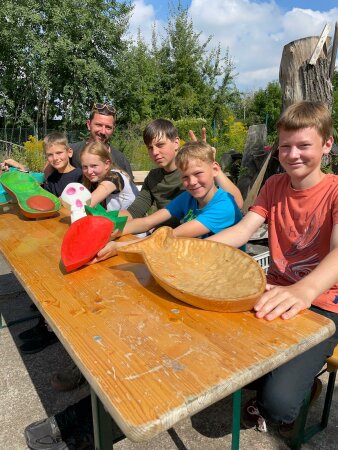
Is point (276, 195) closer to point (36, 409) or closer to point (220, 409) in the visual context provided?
point (220, 409)

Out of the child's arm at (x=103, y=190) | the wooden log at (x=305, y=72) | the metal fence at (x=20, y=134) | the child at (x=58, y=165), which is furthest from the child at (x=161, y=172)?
the metal fence at (x=20, y=134)

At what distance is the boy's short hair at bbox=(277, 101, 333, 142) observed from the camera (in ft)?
4.46

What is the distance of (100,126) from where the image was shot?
10.3 ft

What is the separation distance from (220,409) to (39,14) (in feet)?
55.2

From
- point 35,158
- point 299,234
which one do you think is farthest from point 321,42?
point 35,158

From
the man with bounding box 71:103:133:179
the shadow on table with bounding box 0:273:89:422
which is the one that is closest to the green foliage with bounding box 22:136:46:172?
the man with bounding box 71:103:133:179

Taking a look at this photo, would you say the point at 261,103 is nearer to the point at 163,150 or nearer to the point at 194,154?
the point at 163,150

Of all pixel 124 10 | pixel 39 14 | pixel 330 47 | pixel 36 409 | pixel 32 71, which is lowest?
pixel 36 409

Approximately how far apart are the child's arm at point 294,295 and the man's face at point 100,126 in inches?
96.9

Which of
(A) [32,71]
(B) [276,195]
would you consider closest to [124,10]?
(A) [32,71]

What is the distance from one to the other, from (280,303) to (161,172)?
173 centimetres

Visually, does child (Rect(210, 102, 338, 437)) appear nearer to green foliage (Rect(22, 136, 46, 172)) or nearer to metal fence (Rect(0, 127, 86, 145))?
green foliage (Rect(22, 136, 46, 172))

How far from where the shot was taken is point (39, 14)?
1450cm

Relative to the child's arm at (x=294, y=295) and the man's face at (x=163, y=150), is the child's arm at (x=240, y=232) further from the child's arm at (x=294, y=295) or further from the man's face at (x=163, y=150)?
the man's face at (x=163, y=150)
